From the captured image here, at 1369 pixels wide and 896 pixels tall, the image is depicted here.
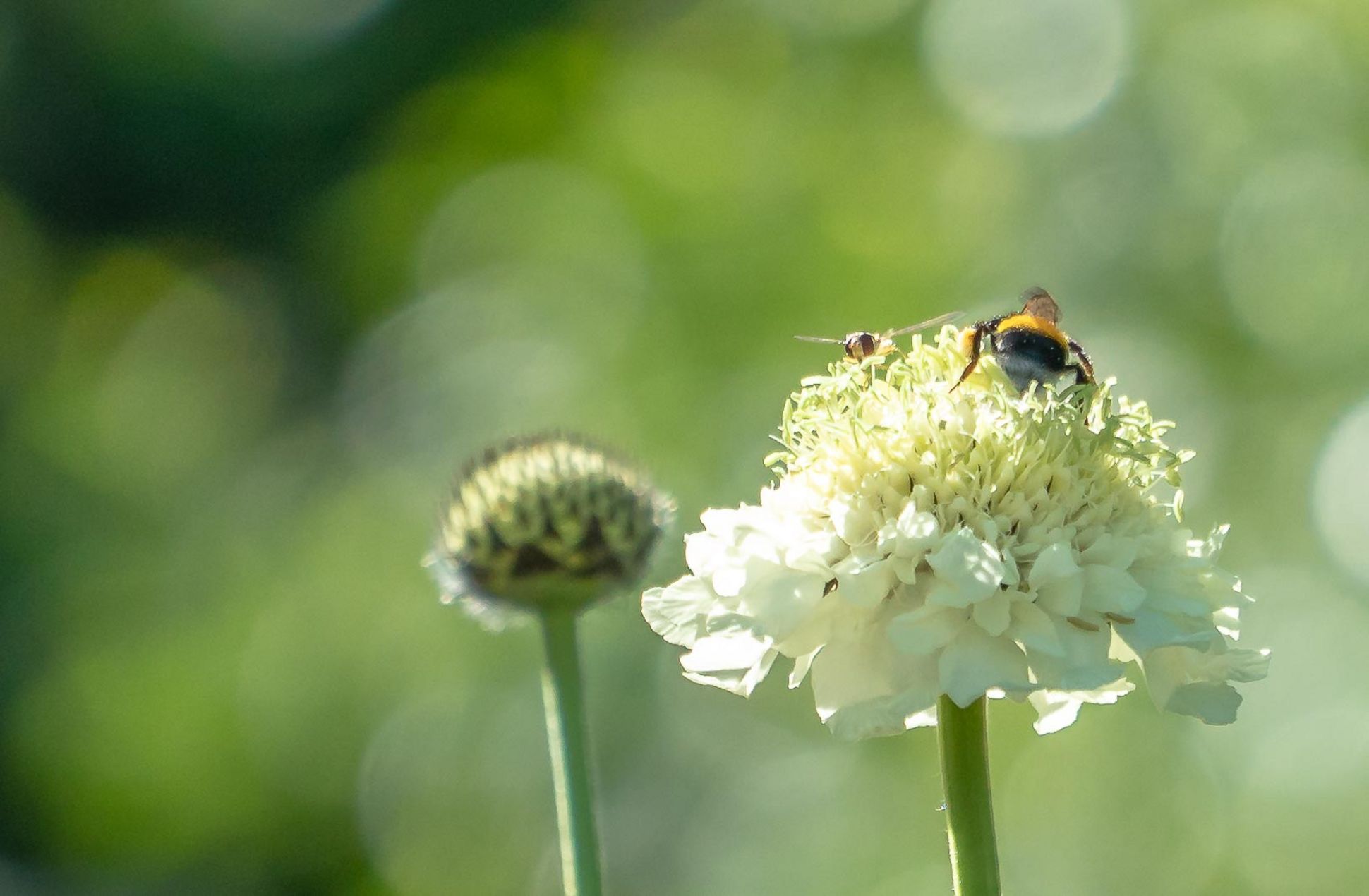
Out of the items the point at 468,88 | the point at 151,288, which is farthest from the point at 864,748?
the point at 151,288

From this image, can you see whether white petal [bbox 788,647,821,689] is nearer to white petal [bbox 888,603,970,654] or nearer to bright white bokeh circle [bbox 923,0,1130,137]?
white petal [bbox 888,603,970,654]

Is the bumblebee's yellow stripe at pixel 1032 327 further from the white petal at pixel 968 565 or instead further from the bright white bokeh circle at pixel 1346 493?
the bright white bokeh circle at pixel 1346 493

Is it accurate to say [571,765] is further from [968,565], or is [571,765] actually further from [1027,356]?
Answer: [1027,356]

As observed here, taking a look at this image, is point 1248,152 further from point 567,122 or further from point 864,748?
point 567,122

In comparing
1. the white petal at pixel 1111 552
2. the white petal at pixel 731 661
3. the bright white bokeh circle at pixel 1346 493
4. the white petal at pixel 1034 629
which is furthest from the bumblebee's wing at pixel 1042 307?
the bright white bokeh circle at pixel 1346 493

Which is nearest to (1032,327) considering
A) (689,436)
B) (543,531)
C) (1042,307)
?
(1042,307)

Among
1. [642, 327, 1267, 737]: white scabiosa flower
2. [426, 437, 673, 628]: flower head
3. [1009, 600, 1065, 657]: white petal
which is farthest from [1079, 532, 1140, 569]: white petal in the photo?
[426, 437, 673, 628]: flower head

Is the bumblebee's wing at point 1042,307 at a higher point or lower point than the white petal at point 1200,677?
higher
